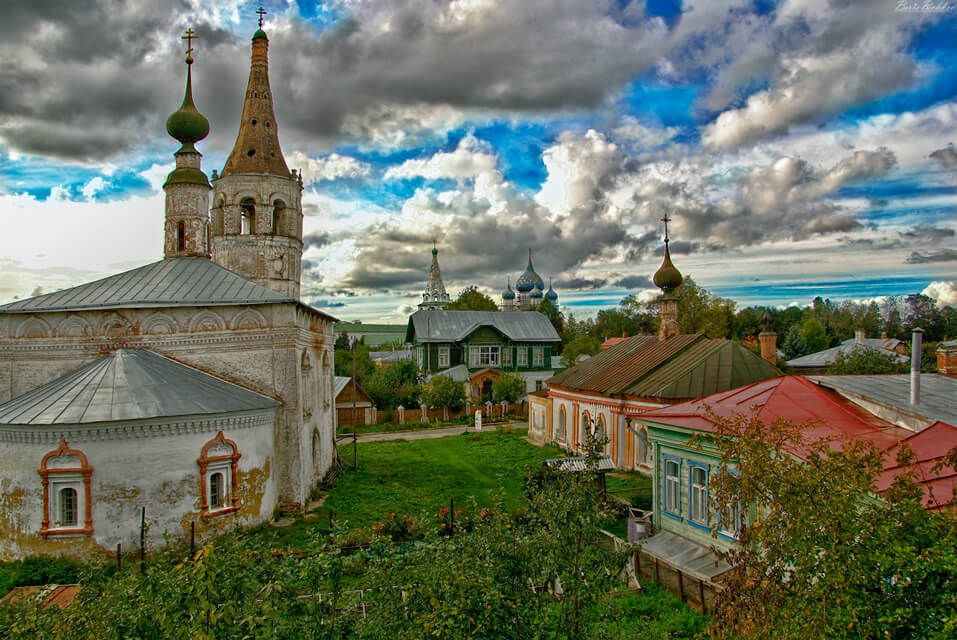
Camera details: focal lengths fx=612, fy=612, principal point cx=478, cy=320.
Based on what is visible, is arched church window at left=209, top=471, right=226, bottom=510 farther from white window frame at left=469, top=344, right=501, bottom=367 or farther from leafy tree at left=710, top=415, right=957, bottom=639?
white window frame at left=469, top=344, right=501, bottom=367

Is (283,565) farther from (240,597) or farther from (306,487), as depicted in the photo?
(306,487)

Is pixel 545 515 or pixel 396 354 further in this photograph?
pixel 396 354

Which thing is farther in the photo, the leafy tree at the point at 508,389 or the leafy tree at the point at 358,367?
the leafy tree at the point at 358,367

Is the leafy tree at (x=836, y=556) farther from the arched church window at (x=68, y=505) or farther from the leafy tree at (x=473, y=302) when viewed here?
the leafy tree at (x=473, y=302)

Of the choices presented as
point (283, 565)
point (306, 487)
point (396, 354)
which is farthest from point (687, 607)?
point (396, 354)

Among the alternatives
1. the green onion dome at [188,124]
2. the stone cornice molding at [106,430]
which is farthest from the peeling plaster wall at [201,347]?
the green onion dome at [188,124]

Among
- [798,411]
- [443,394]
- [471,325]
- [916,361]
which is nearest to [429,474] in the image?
[798,411]

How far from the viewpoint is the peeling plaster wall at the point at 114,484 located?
1384cm

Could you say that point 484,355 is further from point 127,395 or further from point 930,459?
point 930,459

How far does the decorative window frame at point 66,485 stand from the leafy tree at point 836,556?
13.6 m

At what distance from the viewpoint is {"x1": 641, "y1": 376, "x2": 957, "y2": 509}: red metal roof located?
8641 millimetres

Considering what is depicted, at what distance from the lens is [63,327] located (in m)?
17.4

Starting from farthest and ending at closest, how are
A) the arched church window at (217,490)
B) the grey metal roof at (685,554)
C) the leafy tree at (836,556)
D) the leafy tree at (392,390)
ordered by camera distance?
the leafy tree at (392,390)
the arched church window at (217,490)
the grey metal roof at (685,554)
the leafy tree at (836,556)

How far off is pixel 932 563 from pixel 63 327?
1994cm
